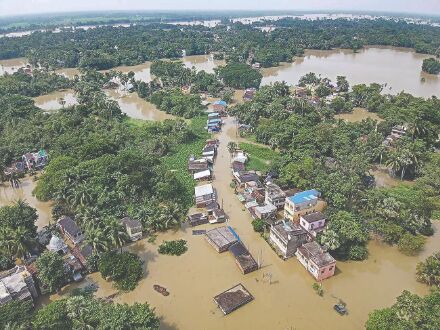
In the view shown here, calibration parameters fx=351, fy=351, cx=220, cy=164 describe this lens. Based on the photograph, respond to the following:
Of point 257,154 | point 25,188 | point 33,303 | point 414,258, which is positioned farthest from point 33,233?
point 414,258

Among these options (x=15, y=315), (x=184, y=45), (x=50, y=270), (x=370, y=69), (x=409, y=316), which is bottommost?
(x=50, y=270)

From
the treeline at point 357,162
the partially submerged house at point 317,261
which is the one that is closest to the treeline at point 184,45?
the treeline at point 357,162

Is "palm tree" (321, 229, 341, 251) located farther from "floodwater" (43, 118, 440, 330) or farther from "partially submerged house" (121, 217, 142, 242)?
"partially submerged house" (121, 217, 142, 242)

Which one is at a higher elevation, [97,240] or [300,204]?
[300,204]

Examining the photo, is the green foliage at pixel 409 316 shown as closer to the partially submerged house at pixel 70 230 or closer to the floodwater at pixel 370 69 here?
the partially submerged house at pixel 70 230

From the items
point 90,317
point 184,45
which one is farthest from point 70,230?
point 184,45

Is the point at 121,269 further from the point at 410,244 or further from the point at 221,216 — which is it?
the point at 410,244
